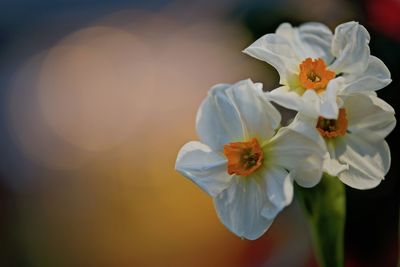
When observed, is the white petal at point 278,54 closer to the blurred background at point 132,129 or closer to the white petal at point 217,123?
the white petal at point 217,123

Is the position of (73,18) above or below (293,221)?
above

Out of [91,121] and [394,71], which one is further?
[91,121]

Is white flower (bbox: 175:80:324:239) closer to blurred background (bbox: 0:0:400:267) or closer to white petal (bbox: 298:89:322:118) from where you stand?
white petal (bbox: 298:89:322:118)

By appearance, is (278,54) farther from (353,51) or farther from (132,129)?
(132,129)

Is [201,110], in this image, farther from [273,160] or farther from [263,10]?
[263,10]

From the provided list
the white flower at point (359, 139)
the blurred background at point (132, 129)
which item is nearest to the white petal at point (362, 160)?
the white flower at point (359, 139)

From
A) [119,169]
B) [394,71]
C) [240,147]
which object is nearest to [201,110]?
[240,147]

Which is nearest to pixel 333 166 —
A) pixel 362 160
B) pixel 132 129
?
pixel 362 160
